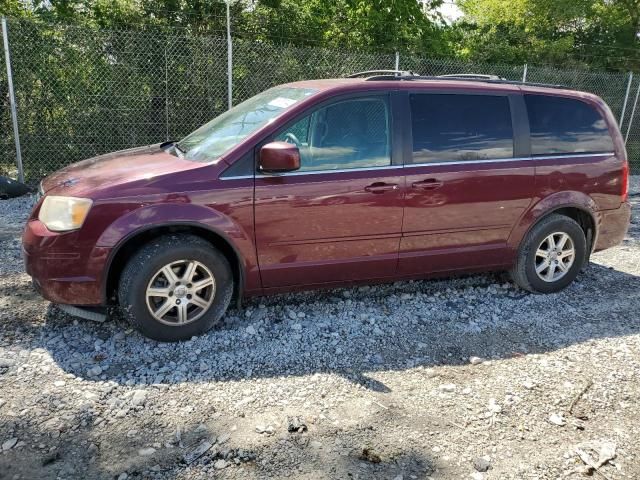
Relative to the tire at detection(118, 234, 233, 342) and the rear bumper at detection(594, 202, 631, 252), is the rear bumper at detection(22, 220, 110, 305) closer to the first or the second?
the tire at detection(118, 234, 233, 342)

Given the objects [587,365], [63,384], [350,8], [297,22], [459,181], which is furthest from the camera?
[350,8]

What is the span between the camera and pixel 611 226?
5.14 metres

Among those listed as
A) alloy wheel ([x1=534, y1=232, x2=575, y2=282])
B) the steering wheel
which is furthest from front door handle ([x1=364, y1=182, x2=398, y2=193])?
alloy wheel ([x1=534, y1=232, x2=575, y2=282])

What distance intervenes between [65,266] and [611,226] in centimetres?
468

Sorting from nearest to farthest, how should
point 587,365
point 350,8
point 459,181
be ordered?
1. point 587,365
2. point 459,181
3. point 350,8

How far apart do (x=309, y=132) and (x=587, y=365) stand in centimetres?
257

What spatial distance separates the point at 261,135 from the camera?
388 centimetres

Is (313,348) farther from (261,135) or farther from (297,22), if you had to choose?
(297,22)

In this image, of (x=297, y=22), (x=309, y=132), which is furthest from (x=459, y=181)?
(x=297, y=22)

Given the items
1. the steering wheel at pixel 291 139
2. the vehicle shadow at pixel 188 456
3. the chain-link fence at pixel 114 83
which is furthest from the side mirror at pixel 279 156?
the chain-link fence at pixel 114 83

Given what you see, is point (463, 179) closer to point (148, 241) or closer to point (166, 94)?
point (148, 241)

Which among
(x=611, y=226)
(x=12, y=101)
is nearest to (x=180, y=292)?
(x=611, y=226)

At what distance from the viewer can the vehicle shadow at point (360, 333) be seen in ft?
11.7

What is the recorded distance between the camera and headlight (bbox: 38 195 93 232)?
11.6 ft
